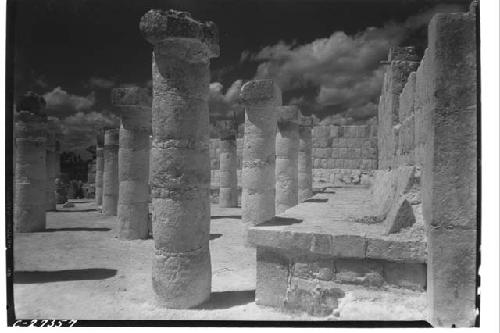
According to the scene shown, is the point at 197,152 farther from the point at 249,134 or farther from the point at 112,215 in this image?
the point at 112,215

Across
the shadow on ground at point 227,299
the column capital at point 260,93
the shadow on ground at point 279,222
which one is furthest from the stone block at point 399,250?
the column capital at point 260,93

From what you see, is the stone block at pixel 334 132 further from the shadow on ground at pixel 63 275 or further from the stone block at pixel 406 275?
the stone block at pixel 406 275

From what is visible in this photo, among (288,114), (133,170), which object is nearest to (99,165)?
(133,170)

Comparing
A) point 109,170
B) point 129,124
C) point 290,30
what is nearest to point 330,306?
point 290,30

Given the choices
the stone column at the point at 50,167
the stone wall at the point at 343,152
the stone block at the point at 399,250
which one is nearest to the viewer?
the stone block at the point at 399,250

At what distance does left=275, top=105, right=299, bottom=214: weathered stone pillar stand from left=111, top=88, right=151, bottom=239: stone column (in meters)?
4.83

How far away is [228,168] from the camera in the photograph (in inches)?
838

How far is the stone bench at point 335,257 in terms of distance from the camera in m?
5.14

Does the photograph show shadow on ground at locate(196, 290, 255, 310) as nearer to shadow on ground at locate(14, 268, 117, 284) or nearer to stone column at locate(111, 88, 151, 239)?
shadow on ground at locate(14, 268, 117, 284)

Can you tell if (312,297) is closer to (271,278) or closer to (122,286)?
(271,278)

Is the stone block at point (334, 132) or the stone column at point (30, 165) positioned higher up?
the stone block at point (334, 132)

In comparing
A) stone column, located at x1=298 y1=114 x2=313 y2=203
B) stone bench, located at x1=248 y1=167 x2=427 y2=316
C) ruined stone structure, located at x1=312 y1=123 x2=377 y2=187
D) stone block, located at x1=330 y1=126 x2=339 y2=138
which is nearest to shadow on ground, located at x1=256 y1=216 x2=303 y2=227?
stone bench, located at x1=248 y1=167 x2=427 y2=316

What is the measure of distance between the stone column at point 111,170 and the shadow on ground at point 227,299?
12.0m

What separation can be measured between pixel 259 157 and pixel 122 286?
17.4ft
